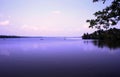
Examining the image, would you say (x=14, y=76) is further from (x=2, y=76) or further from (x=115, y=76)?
(x=115, y=76)

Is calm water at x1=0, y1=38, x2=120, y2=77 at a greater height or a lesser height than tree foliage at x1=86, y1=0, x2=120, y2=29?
lesser

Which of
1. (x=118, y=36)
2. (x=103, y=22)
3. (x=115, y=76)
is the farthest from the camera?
(x=115, y=76)

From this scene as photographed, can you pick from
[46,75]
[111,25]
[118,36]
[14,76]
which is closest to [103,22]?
[111,25]

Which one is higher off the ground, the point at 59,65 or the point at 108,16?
the point at 108,16

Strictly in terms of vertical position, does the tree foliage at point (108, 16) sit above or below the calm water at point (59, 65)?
above

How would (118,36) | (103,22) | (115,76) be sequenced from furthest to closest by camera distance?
(115,76) < (103,22) < (118,36)

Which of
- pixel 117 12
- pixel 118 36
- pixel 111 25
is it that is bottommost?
pixel 118 36

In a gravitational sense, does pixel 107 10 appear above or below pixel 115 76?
above

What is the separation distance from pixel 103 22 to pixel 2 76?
373 inches

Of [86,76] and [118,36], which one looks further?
[86,76]

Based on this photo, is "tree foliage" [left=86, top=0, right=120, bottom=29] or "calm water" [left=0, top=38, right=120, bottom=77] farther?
"calm water" [left=0, top=38, right=120, bottom=77]

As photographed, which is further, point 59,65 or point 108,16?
point 59,65

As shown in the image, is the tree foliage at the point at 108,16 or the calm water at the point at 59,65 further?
the calm water at the point at 59,65

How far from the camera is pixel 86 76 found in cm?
1226
